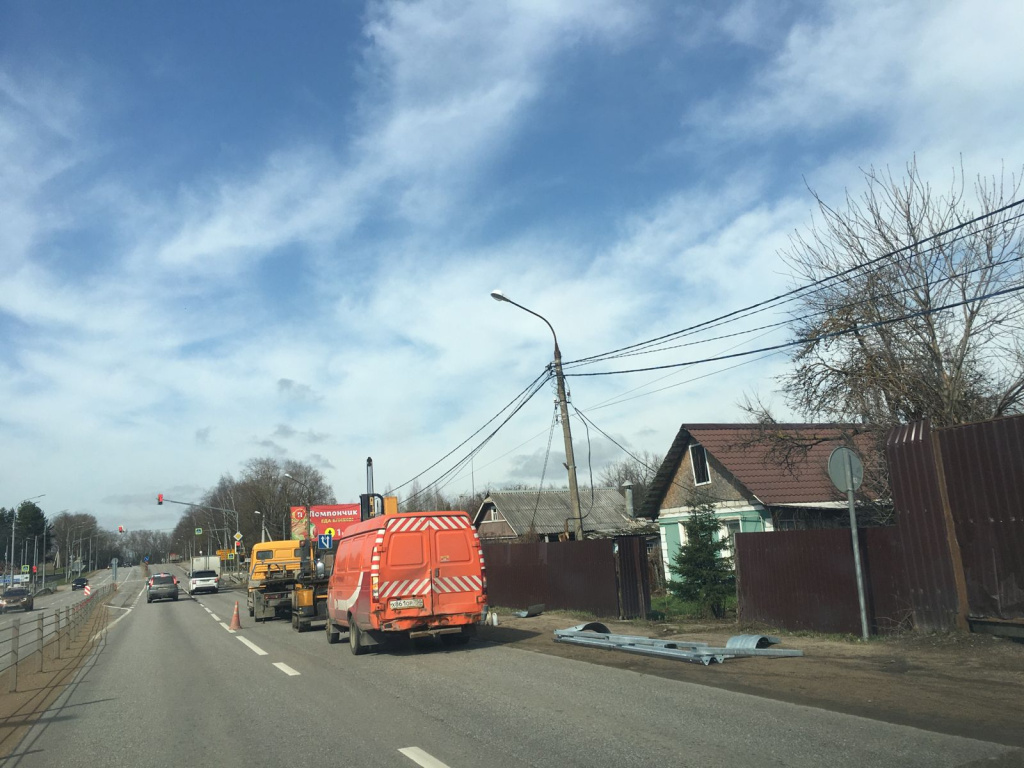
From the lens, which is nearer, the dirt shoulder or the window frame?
the dirt shoulder

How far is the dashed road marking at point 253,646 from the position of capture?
49.3ft

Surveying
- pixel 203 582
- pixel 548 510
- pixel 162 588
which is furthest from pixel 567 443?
pixel 203 582

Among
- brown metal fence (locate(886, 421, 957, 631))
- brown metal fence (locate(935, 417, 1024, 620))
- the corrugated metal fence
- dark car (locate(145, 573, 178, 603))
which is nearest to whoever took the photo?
brown metal fence (locate(935, 417, 1024, 620))

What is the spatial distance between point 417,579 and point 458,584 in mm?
730

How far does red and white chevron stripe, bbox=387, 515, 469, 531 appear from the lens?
12812mm

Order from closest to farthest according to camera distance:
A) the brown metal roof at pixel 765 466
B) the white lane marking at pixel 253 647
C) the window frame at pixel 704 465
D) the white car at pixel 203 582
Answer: the white lane marking at pixel 253 647 < the brown metal roof at pixel 765 466 < the window frame at pixel 704 465 < the white car at pixel 203 582

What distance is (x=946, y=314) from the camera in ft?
45.5

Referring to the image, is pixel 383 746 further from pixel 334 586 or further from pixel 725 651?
pixel 334 586

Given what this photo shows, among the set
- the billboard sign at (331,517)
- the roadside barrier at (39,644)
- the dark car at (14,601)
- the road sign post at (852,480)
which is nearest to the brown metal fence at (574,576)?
the road sign post at (852,480)

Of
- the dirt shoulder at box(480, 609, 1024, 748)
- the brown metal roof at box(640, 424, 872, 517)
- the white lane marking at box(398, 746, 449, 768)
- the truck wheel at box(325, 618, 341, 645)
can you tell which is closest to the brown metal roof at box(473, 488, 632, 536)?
the brown metal roof at box(640, 424, 872, 517)

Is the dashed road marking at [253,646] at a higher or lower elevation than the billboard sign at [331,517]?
lower

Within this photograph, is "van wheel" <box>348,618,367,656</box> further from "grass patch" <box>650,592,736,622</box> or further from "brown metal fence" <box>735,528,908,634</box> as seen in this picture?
"brown metal fence" <box>735,528,908,634</box>

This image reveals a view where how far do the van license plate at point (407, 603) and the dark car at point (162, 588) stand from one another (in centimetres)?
3653

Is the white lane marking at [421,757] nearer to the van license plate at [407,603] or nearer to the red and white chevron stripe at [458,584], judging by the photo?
the van license plate at [407,603]
